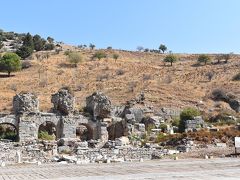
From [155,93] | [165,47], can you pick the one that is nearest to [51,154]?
[155,93]

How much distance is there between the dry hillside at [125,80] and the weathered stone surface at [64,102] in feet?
41.3

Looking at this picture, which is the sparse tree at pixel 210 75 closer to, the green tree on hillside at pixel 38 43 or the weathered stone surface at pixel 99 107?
the weathered stone surface at pixel 99 107

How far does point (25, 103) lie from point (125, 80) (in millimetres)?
34975

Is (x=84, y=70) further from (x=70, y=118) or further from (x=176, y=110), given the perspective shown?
(x=70, y=118)

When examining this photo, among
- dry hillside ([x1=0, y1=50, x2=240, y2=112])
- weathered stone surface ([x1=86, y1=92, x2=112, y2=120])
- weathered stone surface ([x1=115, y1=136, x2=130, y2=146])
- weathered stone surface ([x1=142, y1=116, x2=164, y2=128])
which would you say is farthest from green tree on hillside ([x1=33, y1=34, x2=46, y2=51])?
weathered stone surface ([x1=115, y1=136, x2=130, y2=146])

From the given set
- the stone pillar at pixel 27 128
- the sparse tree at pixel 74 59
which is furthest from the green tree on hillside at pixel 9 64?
the stone pillar at pixel 27 128

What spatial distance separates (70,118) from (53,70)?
39.5m

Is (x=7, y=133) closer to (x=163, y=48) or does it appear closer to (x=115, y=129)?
(x=115, y=129)

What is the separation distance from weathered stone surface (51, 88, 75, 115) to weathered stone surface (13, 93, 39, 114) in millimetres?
2042

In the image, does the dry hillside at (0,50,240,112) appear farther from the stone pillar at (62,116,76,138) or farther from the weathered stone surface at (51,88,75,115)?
the stone pillar at (62,116,76,138)

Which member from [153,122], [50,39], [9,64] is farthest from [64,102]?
[50,39]

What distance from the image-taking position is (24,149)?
2509cm

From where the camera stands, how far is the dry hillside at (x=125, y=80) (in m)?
60.8

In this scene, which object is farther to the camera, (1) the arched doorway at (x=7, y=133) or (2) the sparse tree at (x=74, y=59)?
(2) the sparse tree at (x=74, y=59)
